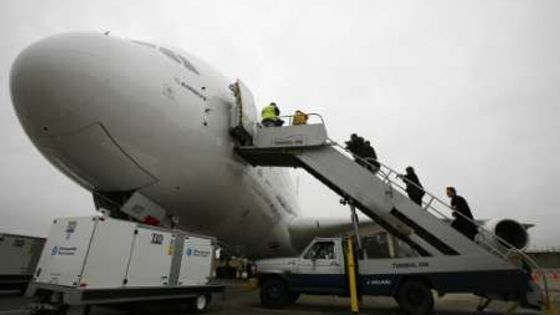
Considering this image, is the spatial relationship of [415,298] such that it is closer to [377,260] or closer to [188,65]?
[377,260]

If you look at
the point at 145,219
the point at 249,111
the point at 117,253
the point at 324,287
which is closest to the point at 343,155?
the point at 249,111

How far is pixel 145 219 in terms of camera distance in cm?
664

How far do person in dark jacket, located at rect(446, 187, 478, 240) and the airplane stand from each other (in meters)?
1.30

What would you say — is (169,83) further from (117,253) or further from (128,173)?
(117,253)

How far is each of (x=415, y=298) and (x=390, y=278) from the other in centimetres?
60

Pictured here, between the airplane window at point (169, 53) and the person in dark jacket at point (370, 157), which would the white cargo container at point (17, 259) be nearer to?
the airplane window at point (169, 53)

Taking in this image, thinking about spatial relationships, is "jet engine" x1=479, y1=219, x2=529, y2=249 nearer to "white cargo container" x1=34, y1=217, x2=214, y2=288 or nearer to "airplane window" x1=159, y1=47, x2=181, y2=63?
"white cargo container" x1=34, y1=217, x2=214, y2=288

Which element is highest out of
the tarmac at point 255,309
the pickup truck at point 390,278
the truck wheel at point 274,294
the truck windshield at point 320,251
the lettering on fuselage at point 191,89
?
the lettering on fuselage at point 191,89

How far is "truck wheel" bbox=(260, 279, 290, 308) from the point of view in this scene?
8.33 m

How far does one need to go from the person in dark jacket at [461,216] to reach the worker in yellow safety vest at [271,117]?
15.0 ft

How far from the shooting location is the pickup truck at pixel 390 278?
679 centimetres

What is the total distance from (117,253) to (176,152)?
1.98 meters

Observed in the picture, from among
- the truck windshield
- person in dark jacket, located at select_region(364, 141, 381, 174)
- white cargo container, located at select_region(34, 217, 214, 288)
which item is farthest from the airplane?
person in dark jacket, located at select_region(364, 141, 381, 174)

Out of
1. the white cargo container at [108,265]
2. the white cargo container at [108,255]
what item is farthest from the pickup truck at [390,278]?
the white cargo container at [108,255]
